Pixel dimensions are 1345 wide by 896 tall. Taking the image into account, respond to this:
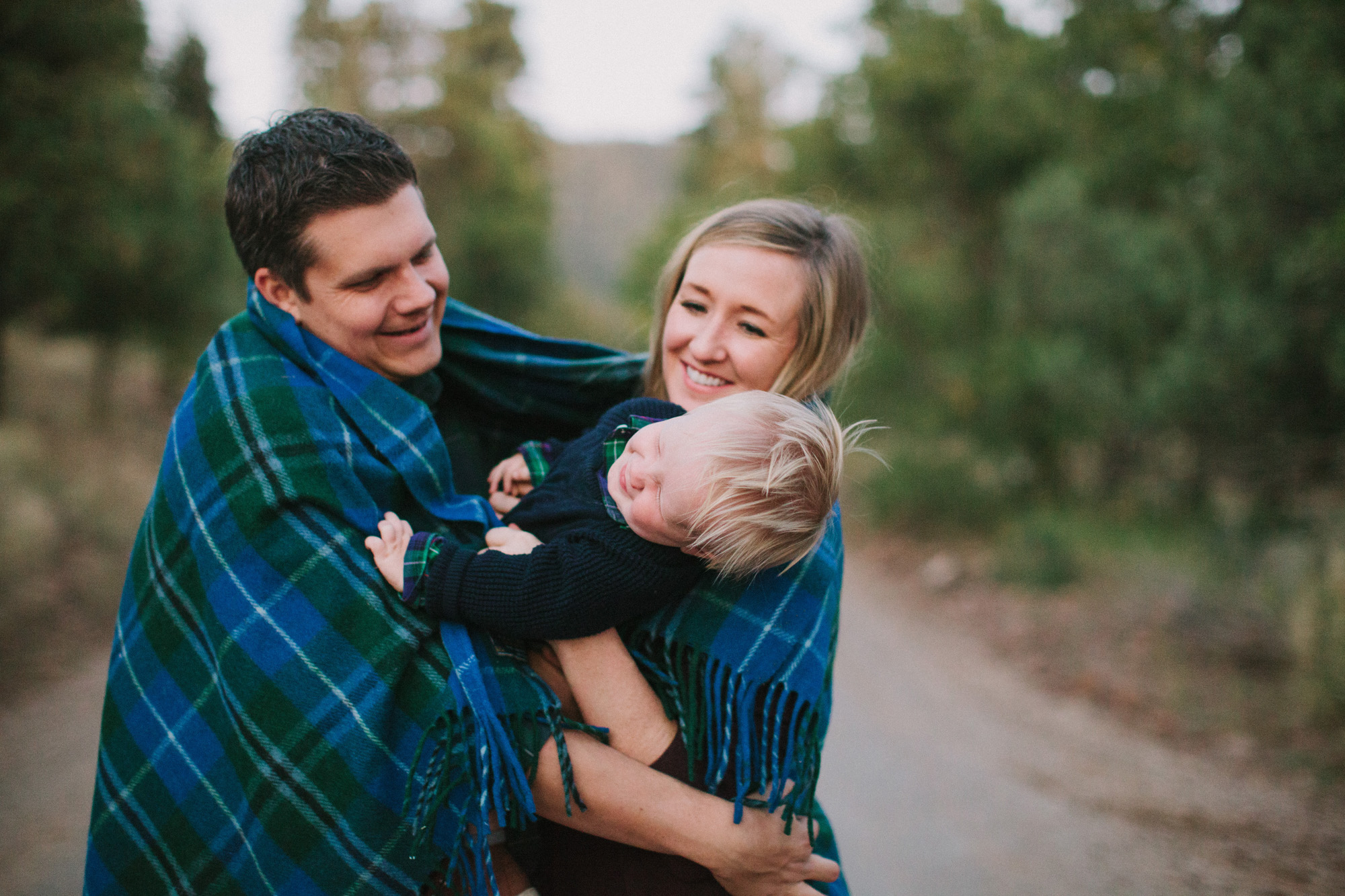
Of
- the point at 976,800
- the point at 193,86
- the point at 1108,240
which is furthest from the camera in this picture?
the point at 193,86

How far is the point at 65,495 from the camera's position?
7.53 meters

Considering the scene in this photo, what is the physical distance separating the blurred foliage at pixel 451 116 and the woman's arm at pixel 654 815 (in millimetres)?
21547

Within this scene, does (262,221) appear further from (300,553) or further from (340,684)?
(340,684)

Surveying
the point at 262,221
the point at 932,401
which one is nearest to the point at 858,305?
the point at 262,221

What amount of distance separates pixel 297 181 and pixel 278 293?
259mm

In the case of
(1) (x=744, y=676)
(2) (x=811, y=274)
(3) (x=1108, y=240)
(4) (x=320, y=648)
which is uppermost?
(3) (x=1108, y=240)

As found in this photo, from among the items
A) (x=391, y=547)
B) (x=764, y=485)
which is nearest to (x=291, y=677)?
(x=391, y=547)

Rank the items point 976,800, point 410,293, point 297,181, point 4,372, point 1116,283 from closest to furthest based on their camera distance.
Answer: point 297,181
point 410,293
point 976,800
point 4,372
point 1116,283

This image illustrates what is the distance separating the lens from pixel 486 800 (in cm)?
162

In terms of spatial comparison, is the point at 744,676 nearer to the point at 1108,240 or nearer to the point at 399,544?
the point at 399,544

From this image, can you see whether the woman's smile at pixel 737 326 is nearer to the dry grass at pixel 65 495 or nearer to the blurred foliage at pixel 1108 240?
the blurred foliage at pixel 1108 240

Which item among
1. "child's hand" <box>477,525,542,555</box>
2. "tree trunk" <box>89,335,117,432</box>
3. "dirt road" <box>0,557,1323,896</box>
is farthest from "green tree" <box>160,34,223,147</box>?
"child's hand" <box>477,525,542,555</box>

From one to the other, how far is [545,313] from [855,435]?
89.9 ft

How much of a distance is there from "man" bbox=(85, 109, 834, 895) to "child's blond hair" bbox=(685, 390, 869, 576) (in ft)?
1.56
